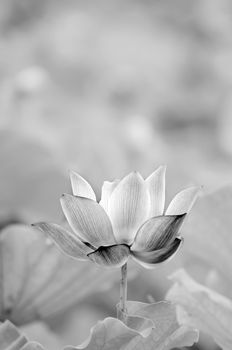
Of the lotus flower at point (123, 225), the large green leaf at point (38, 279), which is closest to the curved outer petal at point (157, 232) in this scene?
the lotus flower at point (123, 225)

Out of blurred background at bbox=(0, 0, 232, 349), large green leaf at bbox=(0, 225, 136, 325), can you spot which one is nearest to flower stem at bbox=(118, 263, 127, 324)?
large green leaf at bbox=(0, 225, 136, 325)

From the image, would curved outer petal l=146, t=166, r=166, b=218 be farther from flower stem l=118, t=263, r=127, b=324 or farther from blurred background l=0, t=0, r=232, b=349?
blurred background l=0, t=0, r=232, b=349

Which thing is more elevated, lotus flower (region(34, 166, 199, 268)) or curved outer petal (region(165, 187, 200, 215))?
curved outer petal (region(165, 187, 200, 215))

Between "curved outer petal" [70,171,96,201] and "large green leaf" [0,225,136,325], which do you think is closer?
"curved outer petal" [70,171,96,201]

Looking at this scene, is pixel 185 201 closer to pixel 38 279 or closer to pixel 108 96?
pixel 38 279

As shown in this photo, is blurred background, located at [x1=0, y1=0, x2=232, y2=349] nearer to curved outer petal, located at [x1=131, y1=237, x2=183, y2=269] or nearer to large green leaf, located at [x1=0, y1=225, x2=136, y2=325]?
large green leaf, located at [x1=0, y1=225, x2=136, y2=325]

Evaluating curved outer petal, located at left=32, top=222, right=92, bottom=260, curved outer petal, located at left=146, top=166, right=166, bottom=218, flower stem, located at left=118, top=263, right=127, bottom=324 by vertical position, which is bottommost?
flower stem, located at left=118, top=263, right=127, bottom=324

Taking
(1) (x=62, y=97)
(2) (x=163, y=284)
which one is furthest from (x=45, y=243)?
(1) (x=62, y=97)

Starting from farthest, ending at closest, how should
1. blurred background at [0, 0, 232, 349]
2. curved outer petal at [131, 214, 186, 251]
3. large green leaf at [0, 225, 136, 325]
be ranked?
1. blurred background at [0, 0, 232, 349]
2. large green leaf at [0, 225, 136, 325]
3. curved outer petal at [131, 214, 186, 251]

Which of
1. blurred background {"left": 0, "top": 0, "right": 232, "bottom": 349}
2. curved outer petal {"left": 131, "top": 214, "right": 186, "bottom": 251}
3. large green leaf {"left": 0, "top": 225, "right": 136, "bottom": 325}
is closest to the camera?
curved outer petal {"left": 131, "top": 214, "right": 186, "bottom": 251}
